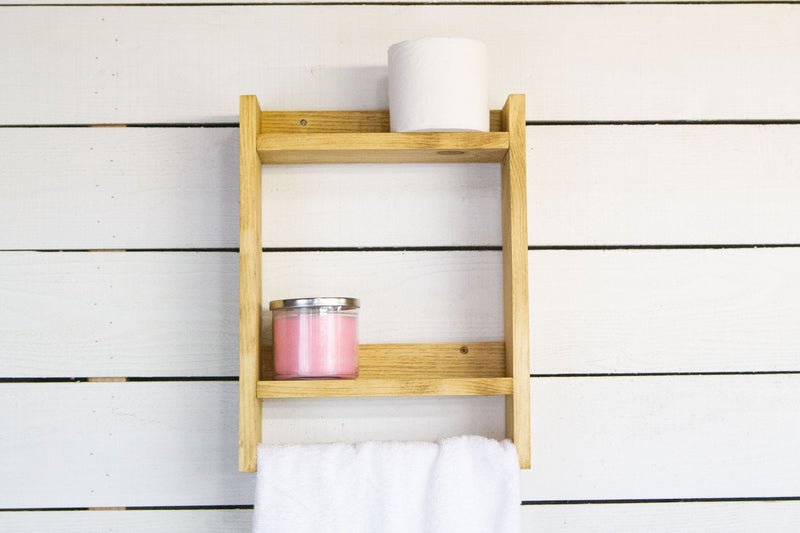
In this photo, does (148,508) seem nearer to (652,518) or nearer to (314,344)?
(314,344)

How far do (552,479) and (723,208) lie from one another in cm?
34

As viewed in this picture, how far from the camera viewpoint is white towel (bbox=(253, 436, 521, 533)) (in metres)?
0.68

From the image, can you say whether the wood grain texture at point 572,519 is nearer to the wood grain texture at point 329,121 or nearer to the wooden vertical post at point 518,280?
the wooden vertical post at point 518,280

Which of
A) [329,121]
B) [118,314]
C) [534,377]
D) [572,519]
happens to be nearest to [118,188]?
[118,314]

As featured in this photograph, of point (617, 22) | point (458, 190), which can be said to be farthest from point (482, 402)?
point (617, 22)

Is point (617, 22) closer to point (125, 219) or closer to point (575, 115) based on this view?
point (575, 115)

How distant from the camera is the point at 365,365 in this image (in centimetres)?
76

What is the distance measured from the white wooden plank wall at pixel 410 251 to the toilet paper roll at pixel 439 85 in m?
0.10

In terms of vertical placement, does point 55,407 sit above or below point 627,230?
below

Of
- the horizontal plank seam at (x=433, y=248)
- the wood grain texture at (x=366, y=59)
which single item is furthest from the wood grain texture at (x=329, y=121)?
the horizontal plank seam at (x=433, y=248)

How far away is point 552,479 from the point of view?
771 millimetres

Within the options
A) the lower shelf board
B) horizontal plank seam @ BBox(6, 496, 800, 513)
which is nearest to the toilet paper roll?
the lower shelf board

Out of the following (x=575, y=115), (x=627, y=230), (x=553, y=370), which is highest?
(x=575, y=115)

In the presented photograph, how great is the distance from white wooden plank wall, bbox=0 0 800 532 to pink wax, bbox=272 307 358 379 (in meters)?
0.08
